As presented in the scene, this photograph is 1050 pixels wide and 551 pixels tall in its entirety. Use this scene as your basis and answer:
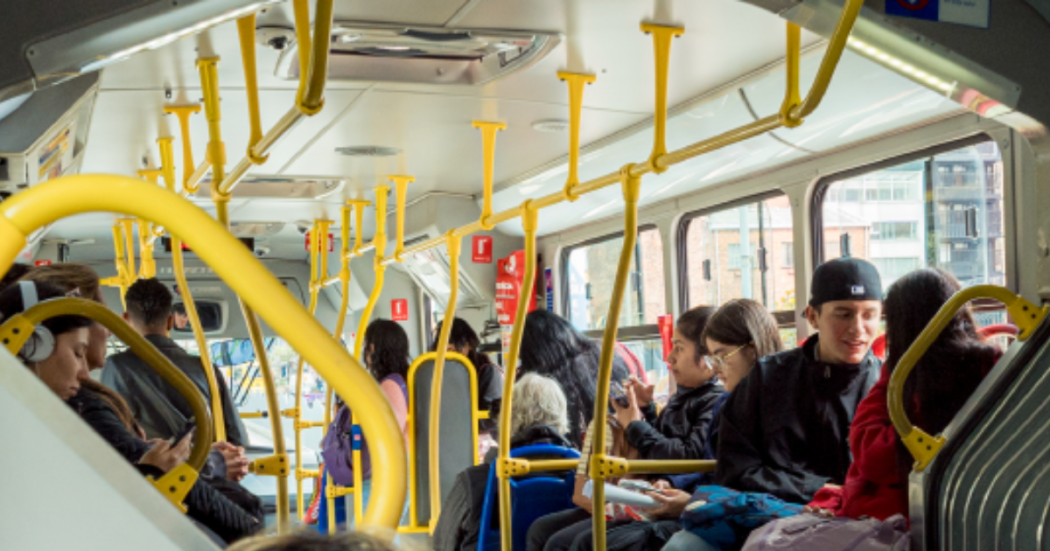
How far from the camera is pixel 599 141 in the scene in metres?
4.87

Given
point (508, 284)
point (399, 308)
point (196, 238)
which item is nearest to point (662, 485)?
point (196, 238)

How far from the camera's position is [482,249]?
6949 millimetres

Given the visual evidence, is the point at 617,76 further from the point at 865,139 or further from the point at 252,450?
the point at 252,450

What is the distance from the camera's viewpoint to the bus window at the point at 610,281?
588cm

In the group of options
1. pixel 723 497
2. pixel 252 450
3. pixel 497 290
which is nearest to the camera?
pixel 723 497

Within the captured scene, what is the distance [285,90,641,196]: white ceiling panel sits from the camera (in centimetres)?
417

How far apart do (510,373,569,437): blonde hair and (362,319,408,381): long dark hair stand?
140 centimetres

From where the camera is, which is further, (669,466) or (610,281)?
(610,281)

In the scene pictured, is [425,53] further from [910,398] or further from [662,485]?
[910,398]

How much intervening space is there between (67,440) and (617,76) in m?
2.95

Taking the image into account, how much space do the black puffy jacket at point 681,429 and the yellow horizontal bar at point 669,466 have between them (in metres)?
0.15

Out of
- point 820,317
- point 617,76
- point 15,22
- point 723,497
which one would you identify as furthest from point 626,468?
point 15,22

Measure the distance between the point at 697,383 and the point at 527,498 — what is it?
0.92 m

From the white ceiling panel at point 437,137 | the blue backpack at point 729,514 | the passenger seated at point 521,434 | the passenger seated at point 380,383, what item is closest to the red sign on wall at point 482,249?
the white ceiling panel at point 437,137
